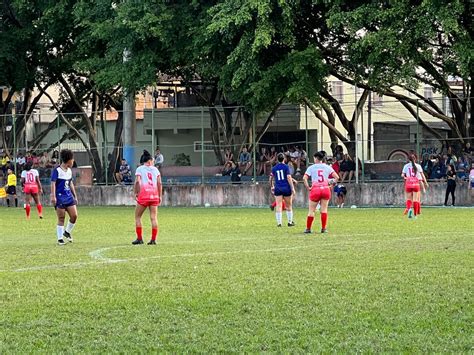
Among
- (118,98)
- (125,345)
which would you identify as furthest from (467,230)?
(118,98)

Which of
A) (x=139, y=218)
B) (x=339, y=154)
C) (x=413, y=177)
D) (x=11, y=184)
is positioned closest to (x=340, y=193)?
(x=339, y=154)

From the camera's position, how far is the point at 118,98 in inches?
2318

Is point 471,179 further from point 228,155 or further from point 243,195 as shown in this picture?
point 228,155

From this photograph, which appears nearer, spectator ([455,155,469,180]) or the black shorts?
spectator ([455,155,469,180])

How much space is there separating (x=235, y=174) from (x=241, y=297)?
110ft

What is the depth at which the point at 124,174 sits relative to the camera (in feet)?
156

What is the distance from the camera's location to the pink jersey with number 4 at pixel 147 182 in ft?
66.0

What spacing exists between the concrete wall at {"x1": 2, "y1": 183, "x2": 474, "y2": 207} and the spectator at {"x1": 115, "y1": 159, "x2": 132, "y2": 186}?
0.29 metres

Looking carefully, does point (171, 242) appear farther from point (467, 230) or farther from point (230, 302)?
point (230, 302)

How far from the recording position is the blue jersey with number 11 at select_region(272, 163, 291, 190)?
26592 millimetres

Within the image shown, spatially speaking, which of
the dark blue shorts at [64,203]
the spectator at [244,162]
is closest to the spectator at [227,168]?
the spectator at [244,162]

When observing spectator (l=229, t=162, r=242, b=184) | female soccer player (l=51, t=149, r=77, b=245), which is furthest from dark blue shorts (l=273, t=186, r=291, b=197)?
→ spectator (l=229, t=162, r=242, b=184)

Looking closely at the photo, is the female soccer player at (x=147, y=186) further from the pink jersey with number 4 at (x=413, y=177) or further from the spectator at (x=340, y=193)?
the spectator at (x=340, y=193)

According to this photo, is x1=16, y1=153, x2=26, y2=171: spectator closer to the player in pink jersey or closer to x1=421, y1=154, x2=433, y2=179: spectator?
x1=421, y1=154, x2=433, y2=179: spectator
